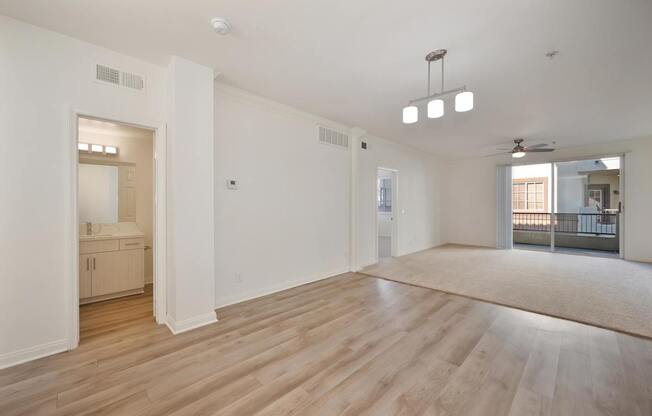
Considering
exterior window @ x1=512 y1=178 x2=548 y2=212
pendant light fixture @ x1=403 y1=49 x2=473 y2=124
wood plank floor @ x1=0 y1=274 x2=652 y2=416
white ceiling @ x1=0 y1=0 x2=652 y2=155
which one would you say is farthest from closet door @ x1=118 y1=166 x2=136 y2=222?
exterior window @ x1=512 y1=178 x2=548 y2=212

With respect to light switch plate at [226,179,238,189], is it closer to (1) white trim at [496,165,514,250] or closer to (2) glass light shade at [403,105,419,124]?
(2) glass light shade at [403,105,419,124]

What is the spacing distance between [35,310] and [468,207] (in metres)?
9.34

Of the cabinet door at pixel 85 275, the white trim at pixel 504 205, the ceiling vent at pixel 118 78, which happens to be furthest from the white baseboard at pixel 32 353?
→ the white trim at pixel 504 205

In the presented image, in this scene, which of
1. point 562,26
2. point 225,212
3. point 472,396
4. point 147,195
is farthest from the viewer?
point 147,195

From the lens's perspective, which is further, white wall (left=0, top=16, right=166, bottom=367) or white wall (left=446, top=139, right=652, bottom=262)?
white wall (left=446, top=139, right=652, bottom=262)

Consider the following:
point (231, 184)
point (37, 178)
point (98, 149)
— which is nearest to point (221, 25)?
point (231, 184)

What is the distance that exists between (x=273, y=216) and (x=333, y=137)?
1.93 meters

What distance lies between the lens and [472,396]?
177 centimetres

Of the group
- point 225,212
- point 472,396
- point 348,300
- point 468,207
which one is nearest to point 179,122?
point 225,212

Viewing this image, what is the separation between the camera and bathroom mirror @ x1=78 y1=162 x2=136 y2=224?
3863 millimetres

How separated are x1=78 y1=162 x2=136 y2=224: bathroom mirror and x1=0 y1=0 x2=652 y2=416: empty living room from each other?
31mm

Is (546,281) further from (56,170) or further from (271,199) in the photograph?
(56,170)

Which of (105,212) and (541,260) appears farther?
(541,260)

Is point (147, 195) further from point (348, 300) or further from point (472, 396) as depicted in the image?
point (472, 396)
